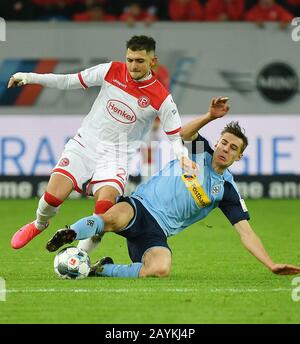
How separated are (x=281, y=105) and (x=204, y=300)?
33.4 feet

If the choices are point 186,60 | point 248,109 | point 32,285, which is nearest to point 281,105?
point 248,109

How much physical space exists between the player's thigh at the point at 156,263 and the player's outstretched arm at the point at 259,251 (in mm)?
689

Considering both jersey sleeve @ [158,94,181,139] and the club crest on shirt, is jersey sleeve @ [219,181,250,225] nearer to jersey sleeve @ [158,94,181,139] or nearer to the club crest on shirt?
the club crest on shirt

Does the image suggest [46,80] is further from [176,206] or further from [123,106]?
[176,206]

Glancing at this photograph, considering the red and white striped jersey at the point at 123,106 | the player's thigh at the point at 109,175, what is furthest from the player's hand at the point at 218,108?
the player's thigh at the point at 109,175

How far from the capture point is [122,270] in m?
9.08

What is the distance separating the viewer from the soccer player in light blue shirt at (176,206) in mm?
9000

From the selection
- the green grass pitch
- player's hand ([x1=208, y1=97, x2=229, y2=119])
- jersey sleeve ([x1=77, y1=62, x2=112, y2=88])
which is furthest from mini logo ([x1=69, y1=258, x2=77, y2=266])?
jersey sleeve ([x1=77, y1=62, x2=112, y2=88])

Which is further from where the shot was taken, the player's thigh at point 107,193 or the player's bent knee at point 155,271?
the player's thigh at point 107,193

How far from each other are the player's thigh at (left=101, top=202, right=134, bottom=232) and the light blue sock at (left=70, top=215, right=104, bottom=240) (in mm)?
123

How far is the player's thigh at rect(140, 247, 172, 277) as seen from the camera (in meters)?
8.91

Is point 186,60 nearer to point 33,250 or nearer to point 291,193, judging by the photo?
point 291,193

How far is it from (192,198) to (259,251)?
2.59 feet

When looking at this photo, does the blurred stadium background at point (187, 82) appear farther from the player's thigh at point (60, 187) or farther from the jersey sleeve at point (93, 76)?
the player's thigh at point (60, 187)
